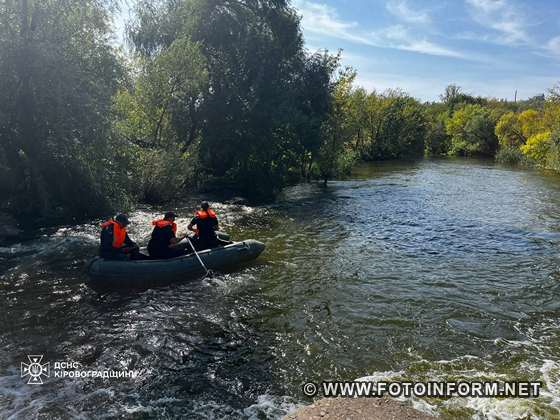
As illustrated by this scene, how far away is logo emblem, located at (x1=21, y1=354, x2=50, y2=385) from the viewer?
6.39 meters

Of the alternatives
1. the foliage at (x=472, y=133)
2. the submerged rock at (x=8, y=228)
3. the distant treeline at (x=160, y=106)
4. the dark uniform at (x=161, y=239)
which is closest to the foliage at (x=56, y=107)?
the distant treeline at (x=160, y=106)

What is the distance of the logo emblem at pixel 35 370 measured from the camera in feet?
21.0

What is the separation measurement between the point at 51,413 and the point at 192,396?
1.82 m

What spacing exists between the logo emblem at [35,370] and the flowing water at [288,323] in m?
0.13

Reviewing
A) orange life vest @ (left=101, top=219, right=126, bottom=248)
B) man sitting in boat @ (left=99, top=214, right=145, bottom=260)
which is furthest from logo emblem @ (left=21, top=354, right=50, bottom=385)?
orange life vest @ (left=101, top=219, right=126, bottom=248)

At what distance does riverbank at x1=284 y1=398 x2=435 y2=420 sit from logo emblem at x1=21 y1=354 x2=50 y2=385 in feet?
12.4

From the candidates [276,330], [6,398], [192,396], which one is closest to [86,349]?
[6,398]

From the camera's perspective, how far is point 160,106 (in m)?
22.4

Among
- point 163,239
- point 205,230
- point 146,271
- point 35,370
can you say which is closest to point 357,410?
point 35,370

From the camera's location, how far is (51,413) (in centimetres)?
563

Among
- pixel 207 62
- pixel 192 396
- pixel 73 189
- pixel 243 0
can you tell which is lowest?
pixel 192 396

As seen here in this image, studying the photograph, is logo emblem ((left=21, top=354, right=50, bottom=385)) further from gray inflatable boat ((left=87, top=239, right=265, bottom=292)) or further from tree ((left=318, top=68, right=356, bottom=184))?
tree ((left=318, top=68, right=356, bottom=184))

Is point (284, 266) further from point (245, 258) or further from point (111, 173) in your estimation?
point (111, 173)

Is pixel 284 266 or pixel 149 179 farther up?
pixel 149 179
